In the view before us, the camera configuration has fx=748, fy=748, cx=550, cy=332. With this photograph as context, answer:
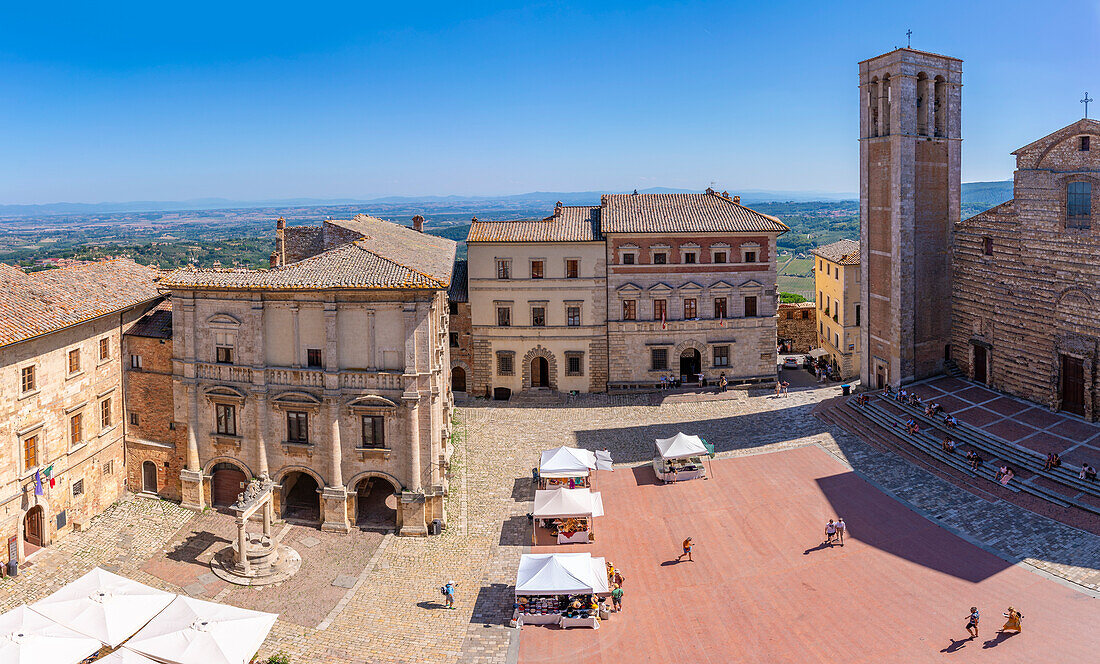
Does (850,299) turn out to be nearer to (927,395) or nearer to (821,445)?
(927,395)

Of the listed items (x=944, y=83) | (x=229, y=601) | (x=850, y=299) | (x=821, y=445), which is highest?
(x=944, y=83)

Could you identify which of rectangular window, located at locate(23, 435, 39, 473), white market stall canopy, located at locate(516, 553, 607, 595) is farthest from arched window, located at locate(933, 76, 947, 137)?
rectangular window, located at locate(23, 435, 39, 473)

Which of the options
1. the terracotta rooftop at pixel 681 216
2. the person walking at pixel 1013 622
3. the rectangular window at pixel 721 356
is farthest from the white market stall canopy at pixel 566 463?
the terracotta rooftop at pixel 681 216

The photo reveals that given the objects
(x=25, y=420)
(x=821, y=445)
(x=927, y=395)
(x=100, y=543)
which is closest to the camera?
(x=25, y=420)

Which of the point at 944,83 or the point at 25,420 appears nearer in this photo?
the point at 25,420

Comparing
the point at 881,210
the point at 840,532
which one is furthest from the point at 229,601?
the point at 881,210
